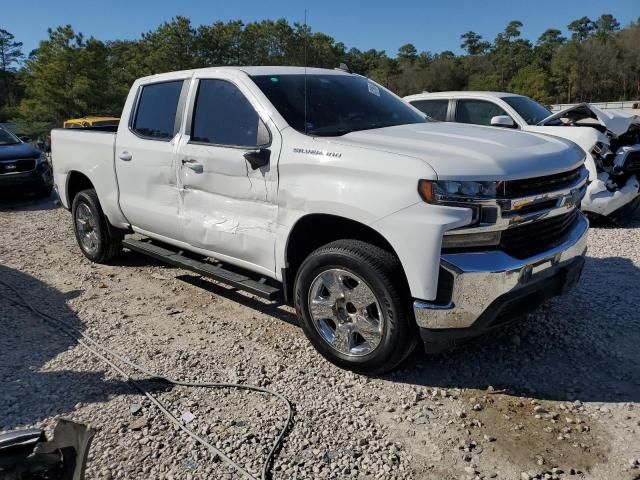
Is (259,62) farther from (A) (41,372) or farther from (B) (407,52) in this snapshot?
(B) (407,52)

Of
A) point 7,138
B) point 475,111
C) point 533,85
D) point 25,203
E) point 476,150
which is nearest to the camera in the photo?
point 476,150

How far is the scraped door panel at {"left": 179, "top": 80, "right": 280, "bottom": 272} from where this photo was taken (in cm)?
378

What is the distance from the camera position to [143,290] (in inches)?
209

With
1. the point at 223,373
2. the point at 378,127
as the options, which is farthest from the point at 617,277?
the point at 223,373

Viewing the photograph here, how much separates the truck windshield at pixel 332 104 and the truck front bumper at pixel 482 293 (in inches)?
53.0

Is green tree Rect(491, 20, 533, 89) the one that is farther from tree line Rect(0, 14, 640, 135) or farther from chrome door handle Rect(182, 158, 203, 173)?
chrome door handle Rect(182, 158, 203, 173)

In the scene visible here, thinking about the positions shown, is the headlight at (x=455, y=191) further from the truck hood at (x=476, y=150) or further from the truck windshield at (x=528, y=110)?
the truck windshield at (x=528, y=110)

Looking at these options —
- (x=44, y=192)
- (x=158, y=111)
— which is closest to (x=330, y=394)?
(x=158, y=111)

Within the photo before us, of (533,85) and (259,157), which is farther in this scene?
(533,85)

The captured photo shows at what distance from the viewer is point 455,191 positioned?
9.43ft

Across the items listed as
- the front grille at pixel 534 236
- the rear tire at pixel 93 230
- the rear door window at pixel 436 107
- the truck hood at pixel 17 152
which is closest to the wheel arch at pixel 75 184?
the rear tire at pixel 93 230

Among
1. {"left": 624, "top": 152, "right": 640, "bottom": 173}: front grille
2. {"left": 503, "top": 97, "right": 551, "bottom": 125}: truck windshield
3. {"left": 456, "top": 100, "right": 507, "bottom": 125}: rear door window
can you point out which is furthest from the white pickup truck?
{"left": 503, "top": 97, "right": 551, "bottom": 125}: truck windshield

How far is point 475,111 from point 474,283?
6.25 metres

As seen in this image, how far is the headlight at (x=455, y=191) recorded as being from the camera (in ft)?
9.42
